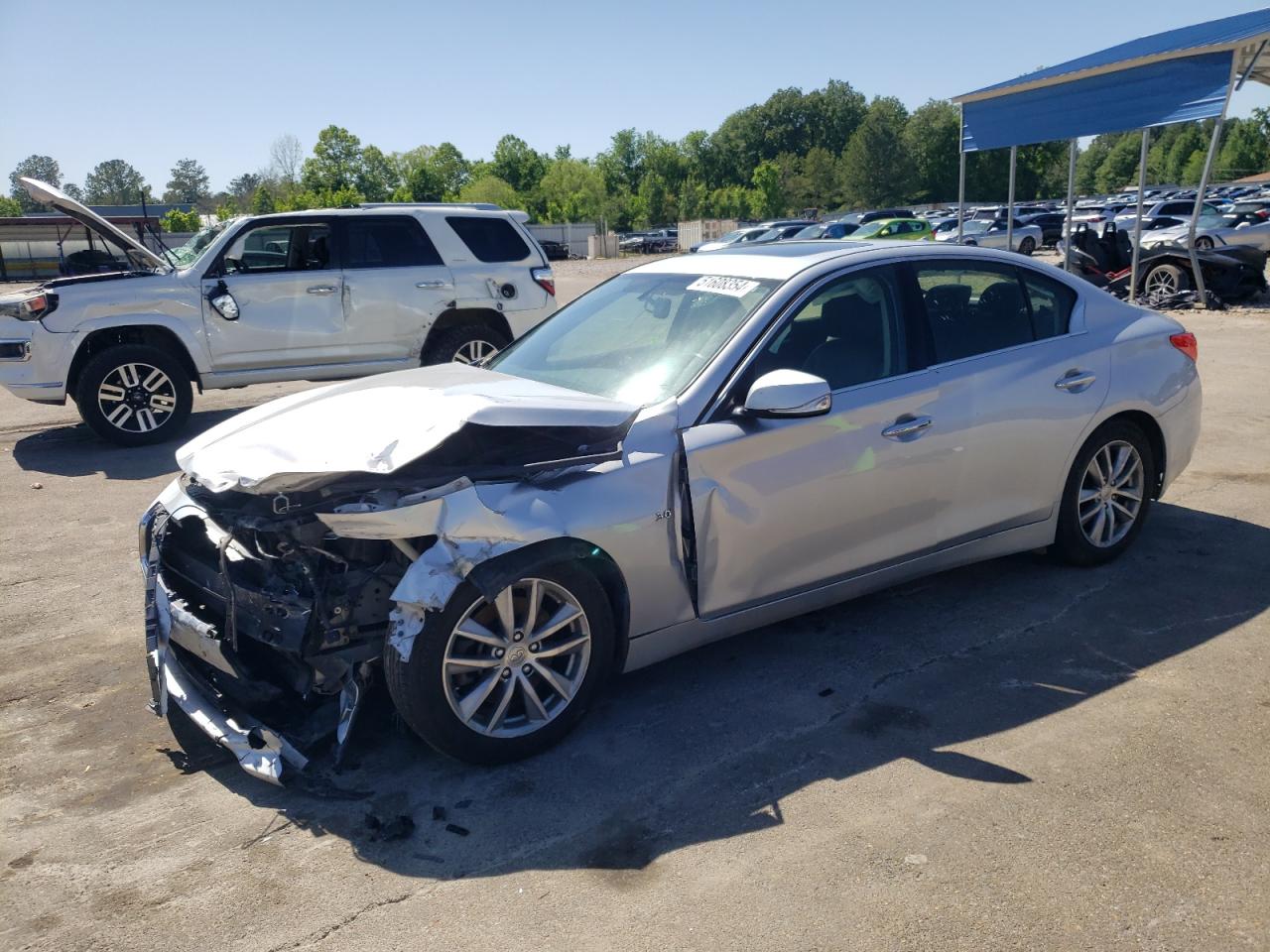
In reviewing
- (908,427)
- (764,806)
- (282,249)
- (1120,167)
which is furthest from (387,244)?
(1120,167)

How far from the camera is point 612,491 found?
3.52 meters

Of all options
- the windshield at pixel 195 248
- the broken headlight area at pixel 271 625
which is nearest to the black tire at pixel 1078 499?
the broken headlight area at pixel 271 625

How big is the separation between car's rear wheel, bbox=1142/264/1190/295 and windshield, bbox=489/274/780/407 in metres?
15.6

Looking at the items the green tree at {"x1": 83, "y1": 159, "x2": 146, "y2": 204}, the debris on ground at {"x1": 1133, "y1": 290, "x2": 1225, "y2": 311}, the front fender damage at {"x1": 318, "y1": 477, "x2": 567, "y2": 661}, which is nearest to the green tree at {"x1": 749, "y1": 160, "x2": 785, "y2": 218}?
the debris on ground at {"x1": 1133, "y1": 290, "x2": 1225, "y2": 311}

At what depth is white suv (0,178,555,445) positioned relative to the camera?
8570 millimetres

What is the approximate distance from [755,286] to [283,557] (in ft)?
7.20

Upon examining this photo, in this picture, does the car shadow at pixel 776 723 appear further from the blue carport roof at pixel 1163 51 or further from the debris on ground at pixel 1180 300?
the debris on ground at pixel 1180 300

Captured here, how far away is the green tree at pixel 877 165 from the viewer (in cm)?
10150

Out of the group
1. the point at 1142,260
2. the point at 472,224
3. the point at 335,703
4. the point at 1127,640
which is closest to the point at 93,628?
the point at 335,703

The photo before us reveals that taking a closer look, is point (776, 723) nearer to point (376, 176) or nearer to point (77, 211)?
point (77, 211)

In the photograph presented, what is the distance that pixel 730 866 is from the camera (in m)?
2.91

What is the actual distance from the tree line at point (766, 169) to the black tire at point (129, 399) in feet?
238

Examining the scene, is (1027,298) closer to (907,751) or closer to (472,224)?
(907,751)

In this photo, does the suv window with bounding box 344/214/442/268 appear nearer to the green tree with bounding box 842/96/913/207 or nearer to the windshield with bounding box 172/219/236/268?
the windshield with bounding box 172/219/236/268
